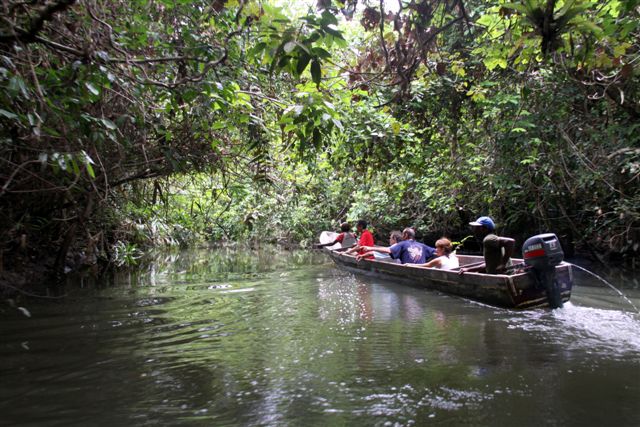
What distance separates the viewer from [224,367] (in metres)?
4.05

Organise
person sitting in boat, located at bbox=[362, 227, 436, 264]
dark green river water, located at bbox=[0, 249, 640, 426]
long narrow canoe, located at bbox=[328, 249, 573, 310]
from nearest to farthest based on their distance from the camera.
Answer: dark green river water, located at bbox=[0, 249, 640, 426]
long narrow canoe, located at bbox=[328, 249, 573, 310]
person sitting in boat, located at bbox=[362, 227, 436, 264]

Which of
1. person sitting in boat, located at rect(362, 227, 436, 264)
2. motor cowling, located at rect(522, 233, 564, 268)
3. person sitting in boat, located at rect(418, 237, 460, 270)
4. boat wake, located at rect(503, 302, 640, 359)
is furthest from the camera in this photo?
person sitting in boat, located at rect(362, 227, 436, 264)

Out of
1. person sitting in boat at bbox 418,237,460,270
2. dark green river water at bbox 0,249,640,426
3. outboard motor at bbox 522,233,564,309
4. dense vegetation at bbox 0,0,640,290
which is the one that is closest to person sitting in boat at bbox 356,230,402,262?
dense vegetation at bbox 0,0,640,290

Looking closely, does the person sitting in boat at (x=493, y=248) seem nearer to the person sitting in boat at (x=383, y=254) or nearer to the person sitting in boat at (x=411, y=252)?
the person sitting in boat at (x=411, y=252)

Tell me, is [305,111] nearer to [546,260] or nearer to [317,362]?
[317,362]

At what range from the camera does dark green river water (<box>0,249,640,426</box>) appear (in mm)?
3113

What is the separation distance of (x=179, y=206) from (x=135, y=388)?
7.90 metres

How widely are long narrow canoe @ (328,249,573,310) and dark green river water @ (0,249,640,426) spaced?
0.54ft

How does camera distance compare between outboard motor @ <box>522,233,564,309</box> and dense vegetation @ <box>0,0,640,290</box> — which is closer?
dense vegetation @ <box>0,0,640,290</box>

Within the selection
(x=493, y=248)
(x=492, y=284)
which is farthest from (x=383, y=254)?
(x=492, y=284)

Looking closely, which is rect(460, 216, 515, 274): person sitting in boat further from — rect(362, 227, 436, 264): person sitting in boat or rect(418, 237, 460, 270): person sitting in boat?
rect(362, 227, 436, 264): person sitting in boat

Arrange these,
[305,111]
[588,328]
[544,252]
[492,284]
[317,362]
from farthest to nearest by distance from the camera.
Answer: [492,284]
[544,252]
[588,328]
[317,362]
[305,111]

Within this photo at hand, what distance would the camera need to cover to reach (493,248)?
21.7ft

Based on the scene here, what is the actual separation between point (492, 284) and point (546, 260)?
2.59 ft
